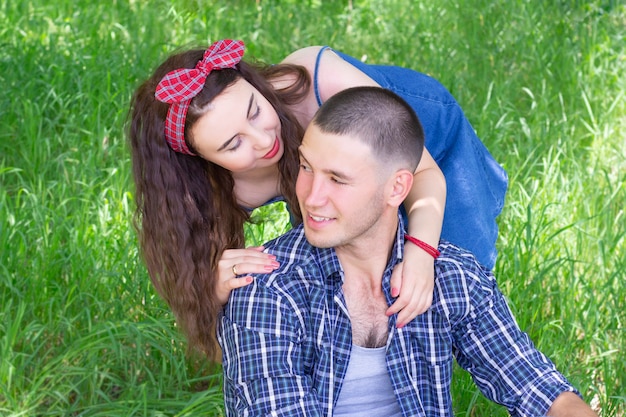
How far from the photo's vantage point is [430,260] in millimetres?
2344

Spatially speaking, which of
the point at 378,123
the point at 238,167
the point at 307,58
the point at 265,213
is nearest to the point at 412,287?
the point at 378,123

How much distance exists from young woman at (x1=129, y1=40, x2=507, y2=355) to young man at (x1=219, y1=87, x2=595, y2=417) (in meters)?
0.07

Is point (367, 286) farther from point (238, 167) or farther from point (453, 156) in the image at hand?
point (453, 156)

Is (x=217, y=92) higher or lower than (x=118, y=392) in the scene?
higher

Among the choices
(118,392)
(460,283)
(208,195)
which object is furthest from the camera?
(118,392)

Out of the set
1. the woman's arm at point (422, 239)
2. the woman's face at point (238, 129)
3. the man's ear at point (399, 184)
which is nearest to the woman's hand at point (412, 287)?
the woman's arm at point (422, 239)

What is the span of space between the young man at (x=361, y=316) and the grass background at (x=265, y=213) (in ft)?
1.95

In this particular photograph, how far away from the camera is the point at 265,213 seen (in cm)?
383

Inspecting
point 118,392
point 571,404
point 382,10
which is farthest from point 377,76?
point 382,10

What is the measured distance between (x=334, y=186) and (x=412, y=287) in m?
0.31

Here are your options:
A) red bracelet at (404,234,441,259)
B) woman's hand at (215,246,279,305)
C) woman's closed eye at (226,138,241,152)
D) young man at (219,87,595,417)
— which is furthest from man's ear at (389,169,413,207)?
woman's closed eye at (226,138,241,152)

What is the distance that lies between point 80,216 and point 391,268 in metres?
1.69

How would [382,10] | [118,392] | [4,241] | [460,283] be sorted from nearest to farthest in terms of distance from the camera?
[460,283] < [118,392] < [4,241] < [382,10]

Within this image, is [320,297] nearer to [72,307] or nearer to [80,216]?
[72,307]
